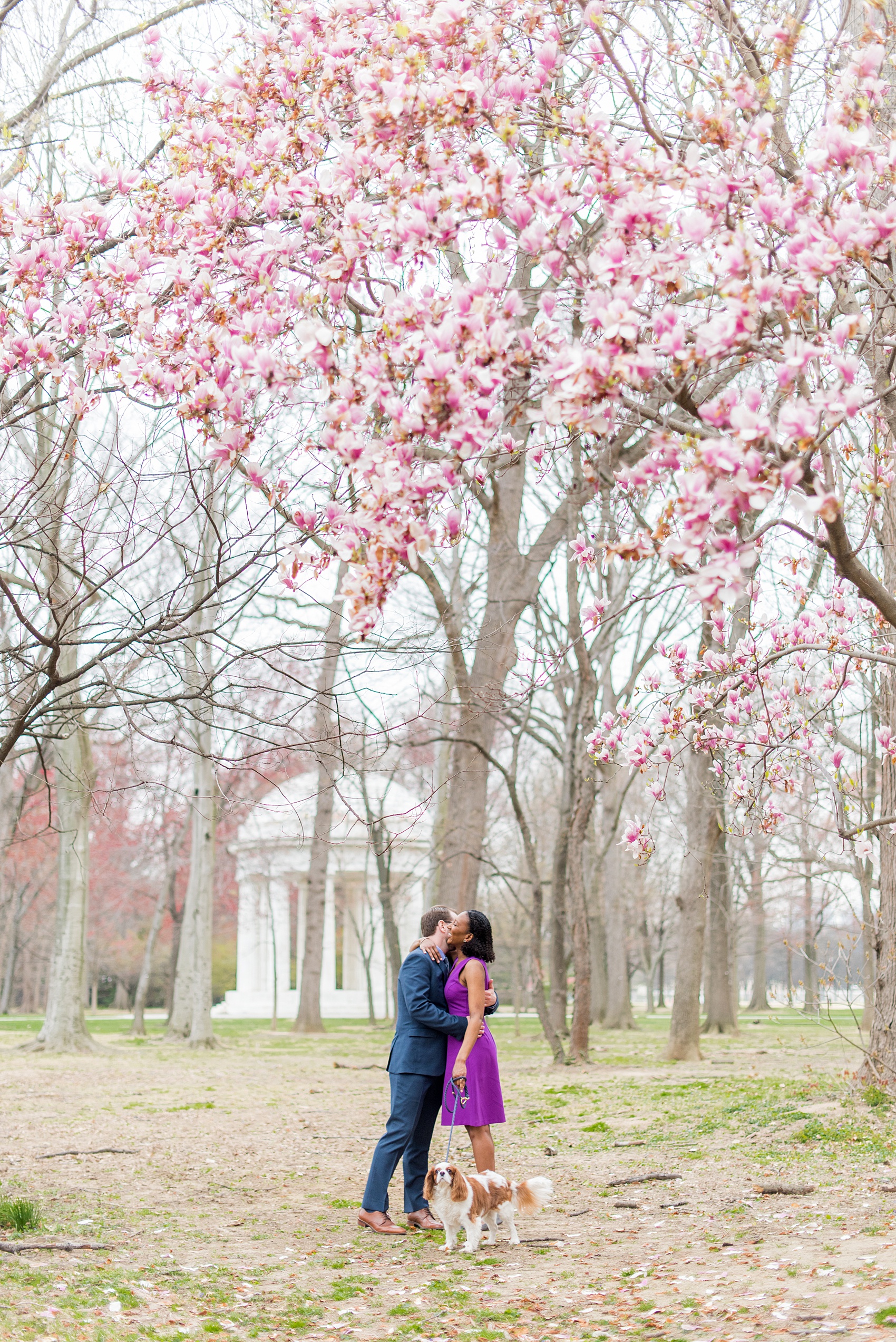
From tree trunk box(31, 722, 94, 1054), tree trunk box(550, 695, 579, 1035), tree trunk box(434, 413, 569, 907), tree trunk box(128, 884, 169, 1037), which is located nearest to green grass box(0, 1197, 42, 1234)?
tree trunk box(434, 413, 569, 907)

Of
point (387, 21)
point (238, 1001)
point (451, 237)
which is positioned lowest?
point (238, 1001)

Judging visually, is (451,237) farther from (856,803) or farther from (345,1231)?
(856,803)

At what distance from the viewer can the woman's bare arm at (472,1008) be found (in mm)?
5980

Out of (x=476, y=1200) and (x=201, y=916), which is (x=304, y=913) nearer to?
(x=201, y=916)

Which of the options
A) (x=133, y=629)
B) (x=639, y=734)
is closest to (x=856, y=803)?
(x=639, y=734)

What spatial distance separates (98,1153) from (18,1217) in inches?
122

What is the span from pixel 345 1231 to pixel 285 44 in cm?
559

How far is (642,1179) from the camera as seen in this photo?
7270 mm

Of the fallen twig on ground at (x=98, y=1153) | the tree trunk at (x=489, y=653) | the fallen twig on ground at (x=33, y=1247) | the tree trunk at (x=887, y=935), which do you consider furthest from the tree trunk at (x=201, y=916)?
the fallen twig on ground at (x=33, y=1247)

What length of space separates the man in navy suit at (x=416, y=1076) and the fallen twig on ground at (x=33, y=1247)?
130 centimetres

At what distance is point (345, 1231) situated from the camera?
6164 millimetres

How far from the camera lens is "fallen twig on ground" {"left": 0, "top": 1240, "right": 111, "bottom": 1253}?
531 cm

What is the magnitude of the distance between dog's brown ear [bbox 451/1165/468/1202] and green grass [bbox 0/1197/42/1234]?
1928 mm

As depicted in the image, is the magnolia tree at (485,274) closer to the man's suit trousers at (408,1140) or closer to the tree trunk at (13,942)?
the man's suit trousers at (408,1140)
